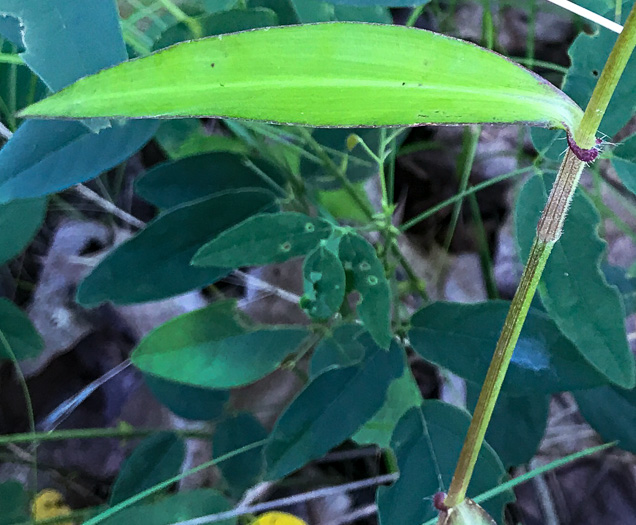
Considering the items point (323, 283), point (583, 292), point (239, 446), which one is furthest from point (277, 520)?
point (583, 292)

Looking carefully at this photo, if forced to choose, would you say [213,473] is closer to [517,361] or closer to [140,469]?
[140,469]

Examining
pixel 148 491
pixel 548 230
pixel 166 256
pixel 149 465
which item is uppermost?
pixel 548 230

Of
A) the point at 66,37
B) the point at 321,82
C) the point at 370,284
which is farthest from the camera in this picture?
the point at 370,284

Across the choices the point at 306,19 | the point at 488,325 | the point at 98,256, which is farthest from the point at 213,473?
the point at 306,19

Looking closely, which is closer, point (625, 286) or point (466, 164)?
point (625, 286)

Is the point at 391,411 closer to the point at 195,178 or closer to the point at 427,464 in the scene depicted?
the point at 427,464

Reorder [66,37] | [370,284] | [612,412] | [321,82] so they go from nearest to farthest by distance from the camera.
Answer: [321,82]
[66,37]
[370,284]
[612,412]

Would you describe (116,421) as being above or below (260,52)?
below
